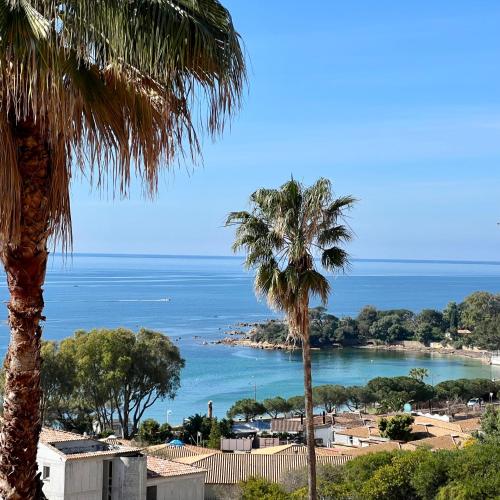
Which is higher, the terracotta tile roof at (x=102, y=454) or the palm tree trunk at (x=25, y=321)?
the palm tree trunk at (x=25, y=321)

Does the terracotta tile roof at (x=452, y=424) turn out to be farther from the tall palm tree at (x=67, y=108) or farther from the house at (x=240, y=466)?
the tall palm tree at (x=67, y=108)

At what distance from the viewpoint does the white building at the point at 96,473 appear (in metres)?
14.9

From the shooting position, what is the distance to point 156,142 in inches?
205

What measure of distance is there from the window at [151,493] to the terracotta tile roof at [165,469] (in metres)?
0.22

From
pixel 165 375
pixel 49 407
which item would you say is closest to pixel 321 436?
pixel 165 375

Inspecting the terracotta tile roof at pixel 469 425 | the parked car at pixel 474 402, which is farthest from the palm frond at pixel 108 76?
the parked car at pixel 474 402

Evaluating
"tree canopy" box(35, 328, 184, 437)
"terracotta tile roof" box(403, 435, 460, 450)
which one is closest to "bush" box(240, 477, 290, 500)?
"terracotta tile roof" box(403, 435, 460, 450)

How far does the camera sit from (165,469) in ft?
57.0

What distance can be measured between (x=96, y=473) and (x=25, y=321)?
11.1m

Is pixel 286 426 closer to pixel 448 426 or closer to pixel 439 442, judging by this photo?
pixel 448 426

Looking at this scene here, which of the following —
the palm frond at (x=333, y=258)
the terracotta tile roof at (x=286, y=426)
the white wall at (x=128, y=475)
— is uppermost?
the palm frond at (x=333, y=258)

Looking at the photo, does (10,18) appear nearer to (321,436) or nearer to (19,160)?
(19,160)

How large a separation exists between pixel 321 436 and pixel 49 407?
13.2 meters

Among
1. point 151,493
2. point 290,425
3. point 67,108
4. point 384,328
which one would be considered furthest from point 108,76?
point 384,328
